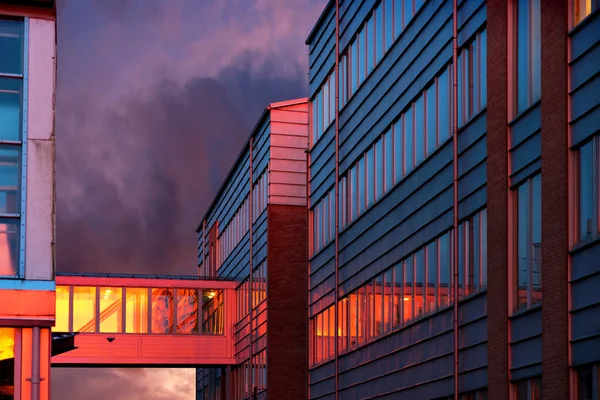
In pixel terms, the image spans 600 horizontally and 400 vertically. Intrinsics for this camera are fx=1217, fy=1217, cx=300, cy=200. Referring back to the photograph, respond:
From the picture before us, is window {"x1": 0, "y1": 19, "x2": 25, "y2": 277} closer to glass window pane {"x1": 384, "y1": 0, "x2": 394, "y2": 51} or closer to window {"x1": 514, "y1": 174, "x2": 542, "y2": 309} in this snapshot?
window {"x1": 514, "y1": 174, "x2": 542, "y2": 309}

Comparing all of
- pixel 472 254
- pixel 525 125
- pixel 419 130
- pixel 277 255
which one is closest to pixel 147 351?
pixel 277 255

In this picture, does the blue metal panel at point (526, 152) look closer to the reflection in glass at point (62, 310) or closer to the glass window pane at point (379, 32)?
the glass window pane at point (379, 32)

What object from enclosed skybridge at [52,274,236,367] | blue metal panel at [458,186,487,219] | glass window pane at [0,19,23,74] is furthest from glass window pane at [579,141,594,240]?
enclosed skybridge at [52,274,236,367]

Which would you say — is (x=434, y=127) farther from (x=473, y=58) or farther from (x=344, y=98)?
(x=344, y=98)

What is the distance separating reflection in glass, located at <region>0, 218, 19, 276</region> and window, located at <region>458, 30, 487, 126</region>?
35.7 feet

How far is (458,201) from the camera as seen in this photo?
2905cm

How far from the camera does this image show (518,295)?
82.2 feet

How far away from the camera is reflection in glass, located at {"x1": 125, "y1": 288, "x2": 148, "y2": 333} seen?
201 feet

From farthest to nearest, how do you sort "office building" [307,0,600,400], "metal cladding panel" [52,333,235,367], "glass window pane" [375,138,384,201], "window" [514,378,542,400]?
"metal cladding panel" [52,333,235,367], "glass window pane" [375,138,384,201], "window" [514,378,542,400], "office building" [307,0,600,400]

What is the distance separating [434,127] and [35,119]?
1163 centimetres

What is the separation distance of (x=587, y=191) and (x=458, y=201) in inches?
285

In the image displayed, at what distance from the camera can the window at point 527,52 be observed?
2455cm

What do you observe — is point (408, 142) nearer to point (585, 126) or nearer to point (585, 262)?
point (585, 126)

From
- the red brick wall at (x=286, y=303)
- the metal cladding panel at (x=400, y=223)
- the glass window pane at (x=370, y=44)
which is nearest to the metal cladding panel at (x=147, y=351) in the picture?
the red brick wall at (x=286, y=303)
